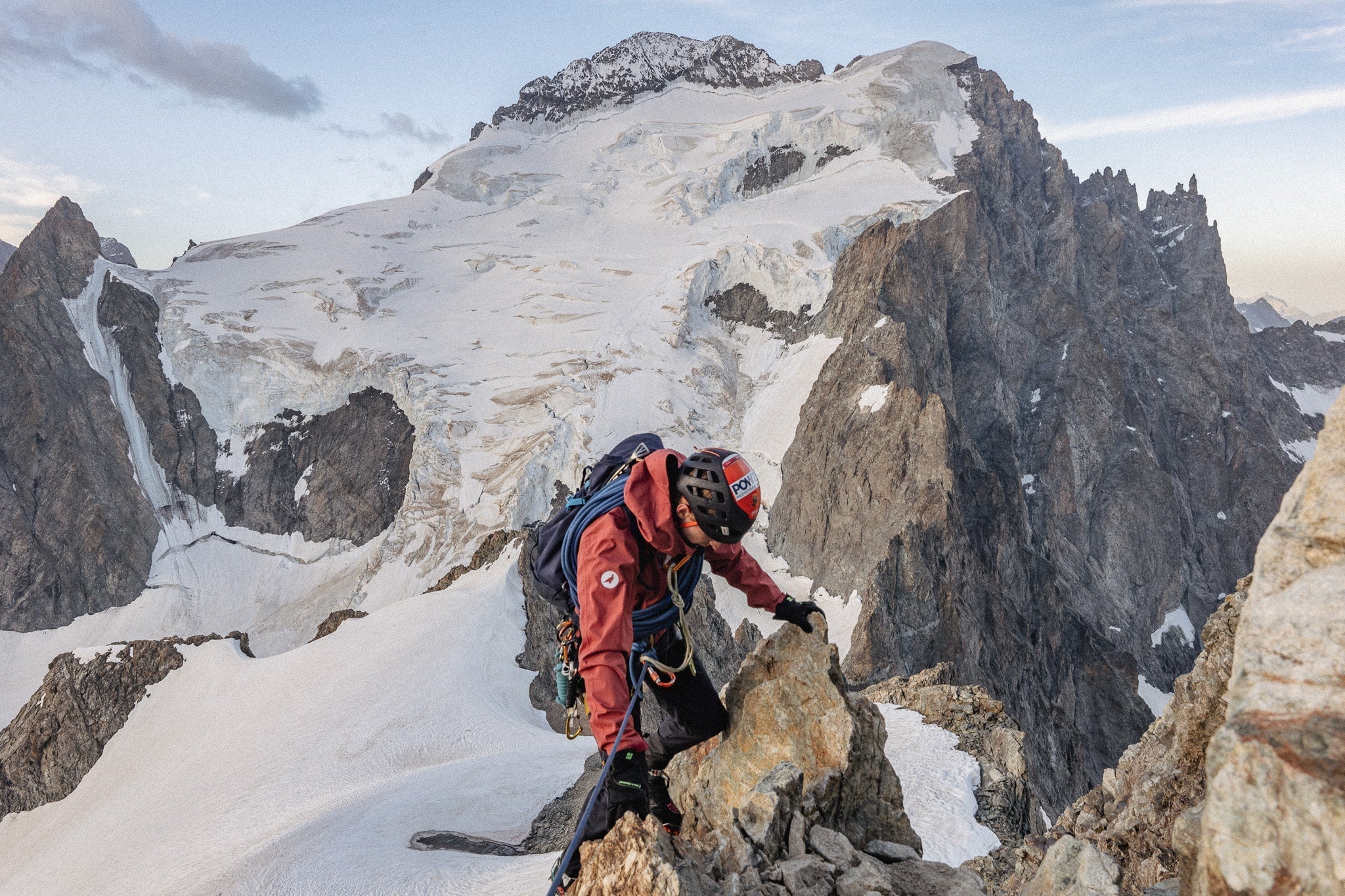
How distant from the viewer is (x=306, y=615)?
57062 millimetres

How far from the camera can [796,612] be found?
20.6 feet

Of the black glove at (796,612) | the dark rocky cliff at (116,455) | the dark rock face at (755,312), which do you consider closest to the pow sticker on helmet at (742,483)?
the black glove at (796,612)

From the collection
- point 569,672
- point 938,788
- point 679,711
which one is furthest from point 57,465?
point 679,711

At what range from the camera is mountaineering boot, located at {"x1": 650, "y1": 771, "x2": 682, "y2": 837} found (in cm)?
489

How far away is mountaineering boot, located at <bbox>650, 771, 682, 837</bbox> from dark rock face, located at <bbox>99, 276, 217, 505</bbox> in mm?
75384

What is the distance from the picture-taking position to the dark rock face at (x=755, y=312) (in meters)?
75.4

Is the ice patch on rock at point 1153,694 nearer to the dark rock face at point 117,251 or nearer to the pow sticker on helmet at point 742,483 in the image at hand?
the pow sticker on helmet at point 742,483

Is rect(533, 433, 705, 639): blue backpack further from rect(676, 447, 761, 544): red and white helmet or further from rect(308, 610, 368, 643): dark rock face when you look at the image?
rect(308, 610, 368, 643): dark rock face

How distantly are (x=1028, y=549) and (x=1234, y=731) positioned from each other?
68141 millimetres

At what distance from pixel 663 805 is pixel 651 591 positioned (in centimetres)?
143

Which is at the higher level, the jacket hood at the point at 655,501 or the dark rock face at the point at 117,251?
the dark rock face at the point at 117,251

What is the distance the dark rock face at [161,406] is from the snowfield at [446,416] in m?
1.16

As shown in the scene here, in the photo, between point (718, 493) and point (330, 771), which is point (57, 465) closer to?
point (330, 771)

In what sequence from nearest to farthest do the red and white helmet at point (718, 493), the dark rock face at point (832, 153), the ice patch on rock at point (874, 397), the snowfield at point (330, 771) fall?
the red and white helmet at point (718, 493) < the snowfield at point (330, 771) < the ice patch on rock at point (874, 397) < the dark rock face at point (832, 153)
